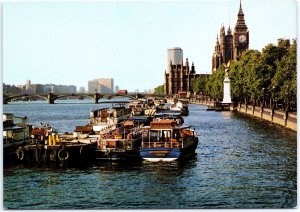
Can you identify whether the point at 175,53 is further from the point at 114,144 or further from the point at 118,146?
the point at 114,144

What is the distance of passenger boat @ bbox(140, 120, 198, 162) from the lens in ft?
117

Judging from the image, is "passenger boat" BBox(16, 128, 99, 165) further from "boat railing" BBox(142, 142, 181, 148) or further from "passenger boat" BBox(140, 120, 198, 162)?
"boat railing" BBox(142, 142, 181, 148)

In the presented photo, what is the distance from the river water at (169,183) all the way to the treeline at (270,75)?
1198cm

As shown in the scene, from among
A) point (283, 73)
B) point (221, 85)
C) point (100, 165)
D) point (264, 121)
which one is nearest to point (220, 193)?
point (100, 165)

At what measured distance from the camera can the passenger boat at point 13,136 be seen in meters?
38.3

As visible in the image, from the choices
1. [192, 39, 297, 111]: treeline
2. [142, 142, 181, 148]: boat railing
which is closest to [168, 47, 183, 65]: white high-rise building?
[192, 39, 297, 111]: treeline

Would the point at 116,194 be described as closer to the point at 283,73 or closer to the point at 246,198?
the point at 246,198

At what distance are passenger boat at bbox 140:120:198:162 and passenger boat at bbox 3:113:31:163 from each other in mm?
8726

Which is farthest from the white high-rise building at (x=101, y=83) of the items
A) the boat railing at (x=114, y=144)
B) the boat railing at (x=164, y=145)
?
the boat railing at (x=164, y=145)

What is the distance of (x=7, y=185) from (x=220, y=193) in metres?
10.7

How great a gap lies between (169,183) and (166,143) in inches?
330

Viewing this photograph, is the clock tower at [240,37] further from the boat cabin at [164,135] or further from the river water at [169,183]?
the boat cabin at [164,135]

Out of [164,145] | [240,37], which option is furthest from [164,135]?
[240,37]

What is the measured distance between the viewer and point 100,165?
116ft
